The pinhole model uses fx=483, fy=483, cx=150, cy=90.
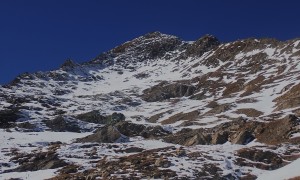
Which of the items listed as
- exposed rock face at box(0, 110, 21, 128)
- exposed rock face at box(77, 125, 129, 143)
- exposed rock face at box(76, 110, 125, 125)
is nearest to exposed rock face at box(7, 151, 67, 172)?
exposed rock face at box(77, 125, 129, 143)

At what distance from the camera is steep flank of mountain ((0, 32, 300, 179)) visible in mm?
59156

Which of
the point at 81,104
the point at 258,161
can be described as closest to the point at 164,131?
the point at 258,161

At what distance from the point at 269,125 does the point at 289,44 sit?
427 feet

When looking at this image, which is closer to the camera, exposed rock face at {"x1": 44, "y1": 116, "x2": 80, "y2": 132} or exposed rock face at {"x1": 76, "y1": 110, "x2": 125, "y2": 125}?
exposed rock face at {"x1": 44, "y1": 116, "x2": 80, "y2": 132}

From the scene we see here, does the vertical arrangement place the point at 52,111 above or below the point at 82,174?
above

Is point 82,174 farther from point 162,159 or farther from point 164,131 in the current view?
point 164,131

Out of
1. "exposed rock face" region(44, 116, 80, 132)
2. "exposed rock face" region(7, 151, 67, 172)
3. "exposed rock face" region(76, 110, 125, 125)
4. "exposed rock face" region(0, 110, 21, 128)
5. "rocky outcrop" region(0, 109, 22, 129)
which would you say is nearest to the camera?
"exposed rock face" region(7, 151, 67, 172)

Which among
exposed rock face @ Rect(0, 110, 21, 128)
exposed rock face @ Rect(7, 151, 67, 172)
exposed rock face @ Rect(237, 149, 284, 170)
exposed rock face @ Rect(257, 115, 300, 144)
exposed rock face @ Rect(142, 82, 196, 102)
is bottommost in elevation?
exposed rock face @ Rect(237, 149, 284, 170)

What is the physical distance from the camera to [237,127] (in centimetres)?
8012

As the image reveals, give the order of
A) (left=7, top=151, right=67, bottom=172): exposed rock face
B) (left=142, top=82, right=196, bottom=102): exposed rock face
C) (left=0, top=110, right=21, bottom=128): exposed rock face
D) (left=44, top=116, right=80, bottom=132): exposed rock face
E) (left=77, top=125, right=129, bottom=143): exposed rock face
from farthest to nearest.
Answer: (left=142, top=82, right=196, bottom=102): exposed rock face → (left=0, top=110, right=21, bottom=128): exposed rock face → (left=44, top=116, right=80, bottom=132): exposed rock face → (left=77, top=125, right=129, bottom=143): exposed rock face → (left=7, top=151, right=67, bottom=172): exposed rock face

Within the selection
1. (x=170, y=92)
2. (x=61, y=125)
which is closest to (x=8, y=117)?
(x=61, y=125)

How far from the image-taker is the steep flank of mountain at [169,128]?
59156 mm

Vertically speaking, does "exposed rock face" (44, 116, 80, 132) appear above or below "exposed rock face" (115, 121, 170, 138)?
above

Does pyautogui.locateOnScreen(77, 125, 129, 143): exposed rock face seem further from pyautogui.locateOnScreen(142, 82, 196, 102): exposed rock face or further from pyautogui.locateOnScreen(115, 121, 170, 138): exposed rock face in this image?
pyautogui.locateOnScreen(142, 82, 196, 102): exposed rock face
